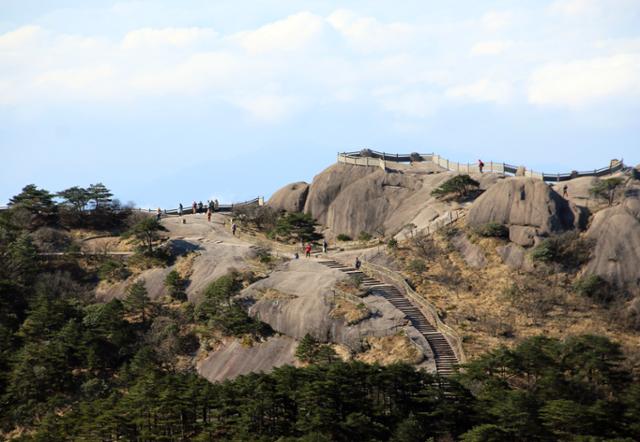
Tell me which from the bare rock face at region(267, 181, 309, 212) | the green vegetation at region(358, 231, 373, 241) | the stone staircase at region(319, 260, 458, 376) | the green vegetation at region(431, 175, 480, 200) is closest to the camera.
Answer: the stone staircase at region(319, 260, 458, 376)

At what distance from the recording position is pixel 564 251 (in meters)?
81.8

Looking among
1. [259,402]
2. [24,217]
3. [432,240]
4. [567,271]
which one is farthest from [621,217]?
[24,217]

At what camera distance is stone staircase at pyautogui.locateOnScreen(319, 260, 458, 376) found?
71.0 m

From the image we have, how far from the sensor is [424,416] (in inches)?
2419

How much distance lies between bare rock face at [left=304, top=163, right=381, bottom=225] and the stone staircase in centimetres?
1805

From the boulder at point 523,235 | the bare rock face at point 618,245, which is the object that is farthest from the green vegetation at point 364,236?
the bare rock face at point 618,245

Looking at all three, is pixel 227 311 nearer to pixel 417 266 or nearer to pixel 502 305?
pixel 417 266

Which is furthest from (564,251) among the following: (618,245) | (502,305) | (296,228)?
(296,228)

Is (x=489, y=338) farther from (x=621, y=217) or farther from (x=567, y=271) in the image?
(x=621, y=217)

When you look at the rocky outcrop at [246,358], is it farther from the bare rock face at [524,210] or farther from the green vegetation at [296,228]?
the bare rock face at [524,210]

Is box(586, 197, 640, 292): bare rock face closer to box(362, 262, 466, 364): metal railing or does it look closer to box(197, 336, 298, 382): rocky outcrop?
box(362, 262, 466, 364): metal railing

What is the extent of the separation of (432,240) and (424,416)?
3057cm

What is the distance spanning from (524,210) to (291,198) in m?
32.3

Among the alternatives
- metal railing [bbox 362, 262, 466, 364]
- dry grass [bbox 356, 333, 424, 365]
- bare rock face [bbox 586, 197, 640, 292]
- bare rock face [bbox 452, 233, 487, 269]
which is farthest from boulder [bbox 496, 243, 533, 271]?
dry grass [bbox 356, 333, 424, 365]
